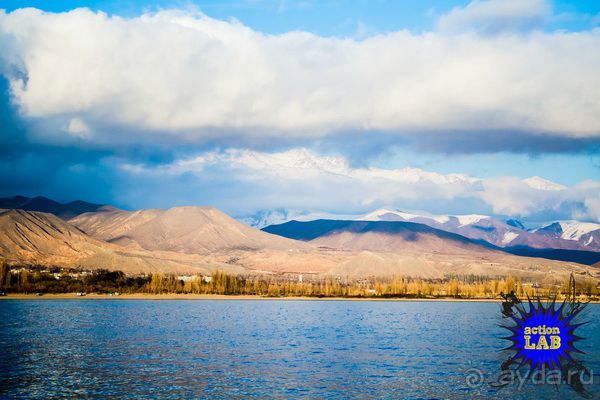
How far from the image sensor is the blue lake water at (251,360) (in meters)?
51.3

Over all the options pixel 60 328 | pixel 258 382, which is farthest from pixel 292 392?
pixel 60 328

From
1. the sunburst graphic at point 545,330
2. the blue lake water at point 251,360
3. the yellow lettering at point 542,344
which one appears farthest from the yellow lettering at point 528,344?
the blue lake water at point 251,360

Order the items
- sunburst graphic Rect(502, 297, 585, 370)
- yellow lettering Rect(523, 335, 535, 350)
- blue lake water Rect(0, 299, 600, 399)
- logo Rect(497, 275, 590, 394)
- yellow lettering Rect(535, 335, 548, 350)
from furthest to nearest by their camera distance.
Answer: blue lake water Rect(0, 299, 600, 399), yellow lettering Rect(523, 335, 535, 350), yellow lettering Rect(535, 335, 548, 350), logo Rect(497, 275, 590, 394), sunburst graphic Rect(502, 297, 585, 370)

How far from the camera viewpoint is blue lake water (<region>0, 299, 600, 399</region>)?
51.3 meters

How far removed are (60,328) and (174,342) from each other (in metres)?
28.7

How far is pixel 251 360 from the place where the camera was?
67625 mm

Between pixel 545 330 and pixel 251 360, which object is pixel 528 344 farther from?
pixel 251 360

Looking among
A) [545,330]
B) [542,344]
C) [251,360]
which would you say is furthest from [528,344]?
[251,360]

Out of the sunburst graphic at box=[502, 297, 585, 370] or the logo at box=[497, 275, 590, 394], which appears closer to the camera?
the sunburst graphic at box=[502, 297, 585, 370]

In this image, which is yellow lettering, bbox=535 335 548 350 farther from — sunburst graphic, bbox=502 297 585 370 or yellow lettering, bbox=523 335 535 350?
yellow lettering, bbox=523 335 535 350

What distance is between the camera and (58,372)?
5772 centimetres

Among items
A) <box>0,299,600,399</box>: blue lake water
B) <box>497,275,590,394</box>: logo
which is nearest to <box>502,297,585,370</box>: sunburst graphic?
<box>497,275,590,394</box>: logo

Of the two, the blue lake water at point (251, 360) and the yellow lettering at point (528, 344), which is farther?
the blue lake water at point (251, 360)

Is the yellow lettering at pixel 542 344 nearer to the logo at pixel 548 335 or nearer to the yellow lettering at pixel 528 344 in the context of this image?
the logo at pixel 548 335
